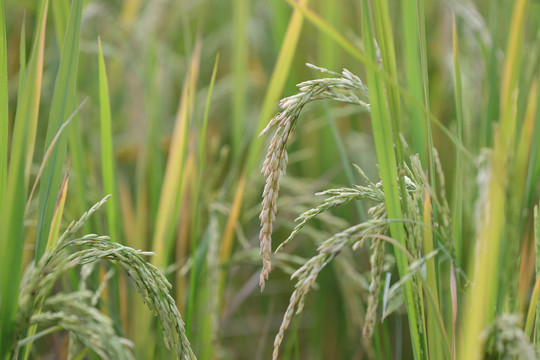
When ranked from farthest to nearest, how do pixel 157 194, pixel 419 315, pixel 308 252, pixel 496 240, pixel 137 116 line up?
pixel 137 116
pixel 308 252
pixel 157 194
pixel 419 315
pixel 496 240

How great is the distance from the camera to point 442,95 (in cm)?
196

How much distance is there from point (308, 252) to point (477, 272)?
3.74 feet

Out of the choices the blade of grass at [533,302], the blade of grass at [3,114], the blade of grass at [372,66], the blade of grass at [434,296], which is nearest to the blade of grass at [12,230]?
the blade of grass at [3,114]

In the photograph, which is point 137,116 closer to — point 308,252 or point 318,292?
point 308,252

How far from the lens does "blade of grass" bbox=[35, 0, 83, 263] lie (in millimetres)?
798

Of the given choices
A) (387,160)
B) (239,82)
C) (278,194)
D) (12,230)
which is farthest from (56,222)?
(239,82)

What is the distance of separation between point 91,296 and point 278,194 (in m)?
Result: 0.37

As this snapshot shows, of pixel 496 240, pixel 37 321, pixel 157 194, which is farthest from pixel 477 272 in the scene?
pixel 157 194

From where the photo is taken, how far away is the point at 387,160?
2.47ft

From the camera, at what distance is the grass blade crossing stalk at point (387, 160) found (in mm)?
742

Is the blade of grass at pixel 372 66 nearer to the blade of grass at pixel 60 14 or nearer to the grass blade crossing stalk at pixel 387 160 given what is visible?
the grass blade crossing stalk at pixel 387 160

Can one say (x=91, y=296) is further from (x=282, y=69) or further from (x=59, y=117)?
(x=282, y=69)

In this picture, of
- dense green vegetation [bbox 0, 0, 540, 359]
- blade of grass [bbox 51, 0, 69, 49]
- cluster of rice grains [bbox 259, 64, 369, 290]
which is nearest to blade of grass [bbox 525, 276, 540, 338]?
dense green vegetation [bbox 0, 0, 540, 359]

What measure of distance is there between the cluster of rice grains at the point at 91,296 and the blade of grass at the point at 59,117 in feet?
0.33
